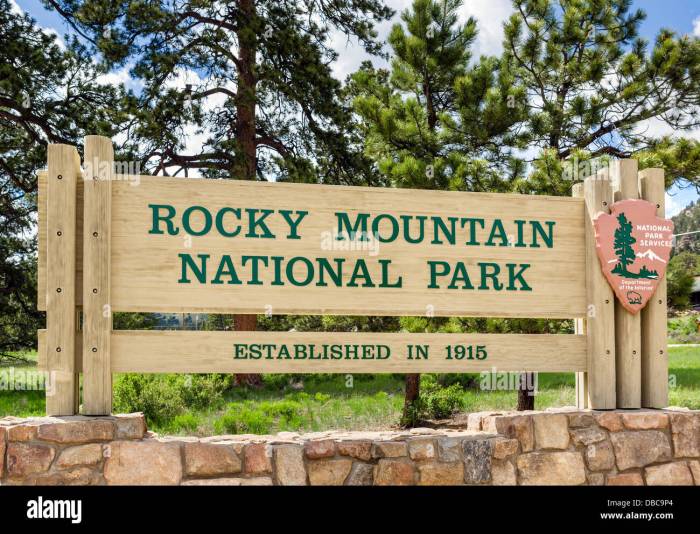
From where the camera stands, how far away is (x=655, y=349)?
510 cm

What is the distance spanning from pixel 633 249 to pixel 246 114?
10.3 metres

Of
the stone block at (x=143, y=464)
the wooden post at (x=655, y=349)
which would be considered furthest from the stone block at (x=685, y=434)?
the stone block at (x=143, y=464)

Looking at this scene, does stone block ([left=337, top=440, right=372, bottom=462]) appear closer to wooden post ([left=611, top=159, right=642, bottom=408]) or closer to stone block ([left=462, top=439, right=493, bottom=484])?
stone block ([left=462, top=439, right=493, bottom=484])

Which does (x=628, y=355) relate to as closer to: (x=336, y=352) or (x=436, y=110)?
(x=336, y=352)

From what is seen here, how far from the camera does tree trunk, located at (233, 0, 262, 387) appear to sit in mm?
12461

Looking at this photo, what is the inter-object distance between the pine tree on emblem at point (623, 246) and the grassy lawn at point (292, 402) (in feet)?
13.1

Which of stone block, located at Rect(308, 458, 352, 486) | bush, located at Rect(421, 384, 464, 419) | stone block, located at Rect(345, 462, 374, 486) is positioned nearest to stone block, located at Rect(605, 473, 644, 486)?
stone block, located at Rect(345, 462, 374, 486)

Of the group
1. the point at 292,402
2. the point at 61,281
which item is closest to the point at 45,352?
the point at 61,281

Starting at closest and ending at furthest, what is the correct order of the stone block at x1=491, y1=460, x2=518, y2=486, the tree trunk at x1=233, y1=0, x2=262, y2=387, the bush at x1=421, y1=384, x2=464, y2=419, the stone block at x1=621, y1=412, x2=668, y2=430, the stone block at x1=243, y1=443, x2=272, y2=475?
the stone block at x1=243, y1=443, x2=272, y2=475 < the stone block at x1=491, y1=460, x2=518, y2=486 < the stone block at x1=621, y1=412, x2=668, y2=430 < the bush at x1=421, y1=384, x2=464, y2=419 < the tree trunk at x1=233, y1=0, x2=262, y2=387

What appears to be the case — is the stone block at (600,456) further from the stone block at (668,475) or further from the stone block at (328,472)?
the stone block at (328,472)

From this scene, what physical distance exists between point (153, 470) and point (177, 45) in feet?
34.3

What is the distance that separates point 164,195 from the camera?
15.2 ft

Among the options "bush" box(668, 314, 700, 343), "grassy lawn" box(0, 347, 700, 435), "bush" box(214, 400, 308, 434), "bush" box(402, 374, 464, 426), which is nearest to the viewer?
"bush" box(214, 400, 308, 434)

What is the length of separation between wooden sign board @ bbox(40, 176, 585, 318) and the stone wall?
834 mm
